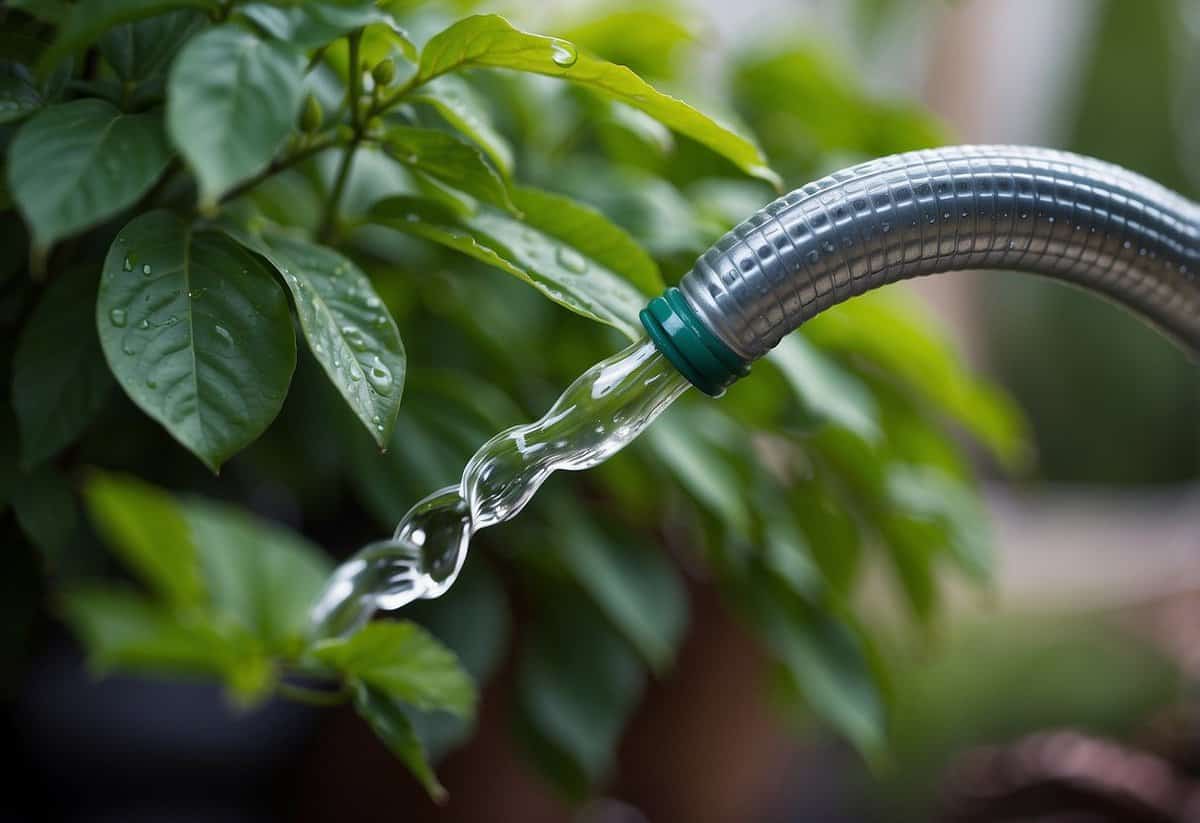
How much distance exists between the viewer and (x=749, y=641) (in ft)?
2.61

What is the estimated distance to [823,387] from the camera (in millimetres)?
522

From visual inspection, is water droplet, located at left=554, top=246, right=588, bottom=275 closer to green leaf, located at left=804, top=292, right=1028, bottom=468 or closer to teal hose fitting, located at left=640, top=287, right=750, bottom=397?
teal hose fitting, located at left=640, top=287, right=750, bottom=397

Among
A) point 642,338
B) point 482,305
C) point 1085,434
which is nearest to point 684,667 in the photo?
point 482,305

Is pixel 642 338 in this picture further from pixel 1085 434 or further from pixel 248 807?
pixel 1085 434

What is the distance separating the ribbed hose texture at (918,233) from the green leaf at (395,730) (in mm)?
198

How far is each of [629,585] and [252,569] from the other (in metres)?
0.26

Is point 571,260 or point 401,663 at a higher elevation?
point 571,260

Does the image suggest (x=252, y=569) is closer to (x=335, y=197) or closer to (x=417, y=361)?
(x=417, y=361)

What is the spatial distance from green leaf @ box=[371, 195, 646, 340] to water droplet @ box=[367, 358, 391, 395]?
0.15ft

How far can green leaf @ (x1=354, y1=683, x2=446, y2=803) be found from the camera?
1.33 ft

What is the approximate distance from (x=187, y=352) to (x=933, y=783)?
2.99 ft

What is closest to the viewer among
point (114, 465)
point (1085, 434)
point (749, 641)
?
point (114, 465)

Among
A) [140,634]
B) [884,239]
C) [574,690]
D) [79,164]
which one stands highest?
[884,239]

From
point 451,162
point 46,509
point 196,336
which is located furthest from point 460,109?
point 46,509
